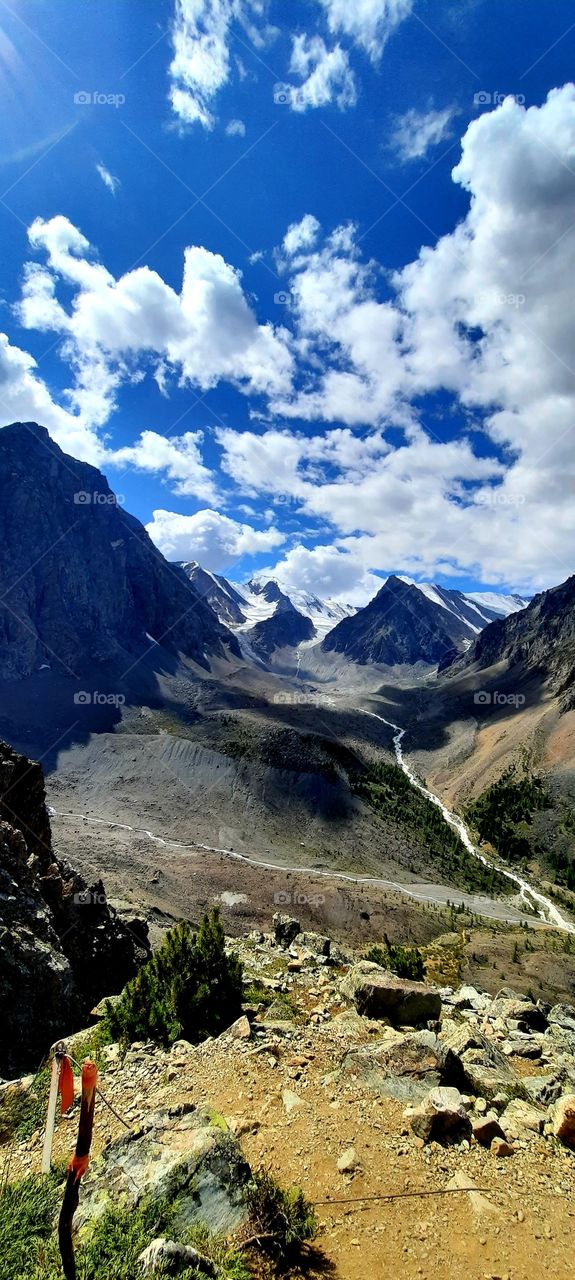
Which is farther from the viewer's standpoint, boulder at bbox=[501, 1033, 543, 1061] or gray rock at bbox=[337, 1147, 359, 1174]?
boulder at bbox=[501, 1033, 543, 1061]

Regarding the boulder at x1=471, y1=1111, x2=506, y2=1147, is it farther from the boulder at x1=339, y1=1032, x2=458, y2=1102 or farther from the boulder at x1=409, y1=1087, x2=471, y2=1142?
the boulder at x1=339, y1=1032, x2=458, y2=1102

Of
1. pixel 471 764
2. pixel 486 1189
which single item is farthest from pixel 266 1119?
pixel 471 764

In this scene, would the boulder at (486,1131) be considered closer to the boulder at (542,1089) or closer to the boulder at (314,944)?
the boulder at (542,1089)

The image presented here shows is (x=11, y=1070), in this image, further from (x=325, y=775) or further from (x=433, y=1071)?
(x=325, y=775)

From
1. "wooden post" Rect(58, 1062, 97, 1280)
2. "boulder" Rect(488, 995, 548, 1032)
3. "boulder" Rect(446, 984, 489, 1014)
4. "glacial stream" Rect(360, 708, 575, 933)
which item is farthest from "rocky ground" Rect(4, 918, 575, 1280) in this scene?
"glacial stream" Rect(360, 708, 575, 933)

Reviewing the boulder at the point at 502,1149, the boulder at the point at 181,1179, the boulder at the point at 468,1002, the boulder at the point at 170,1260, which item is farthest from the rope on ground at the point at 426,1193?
the boulder at the point at 468,1002

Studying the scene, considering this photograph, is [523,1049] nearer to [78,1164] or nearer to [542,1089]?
[542,1089]
